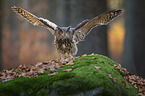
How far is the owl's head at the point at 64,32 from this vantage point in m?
4.33

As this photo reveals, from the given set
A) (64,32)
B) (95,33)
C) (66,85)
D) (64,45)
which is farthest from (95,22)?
(95,33)

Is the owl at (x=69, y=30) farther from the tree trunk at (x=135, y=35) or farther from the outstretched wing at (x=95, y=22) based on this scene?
the tree trunk at (x=135, y=35)

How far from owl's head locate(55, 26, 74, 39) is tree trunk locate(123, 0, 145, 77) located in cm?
643

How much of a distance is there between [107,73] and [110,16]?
146cm

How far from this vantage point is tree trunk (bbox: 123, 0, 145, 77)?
1000 cm

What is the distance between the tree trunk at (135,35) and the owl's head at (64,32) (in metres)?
6.43

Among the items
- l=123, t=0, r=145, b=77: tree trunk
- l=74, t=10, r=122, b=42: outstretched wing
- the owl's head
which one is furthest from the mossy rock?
l=123, t=0, r=145, b=77: tree trunk

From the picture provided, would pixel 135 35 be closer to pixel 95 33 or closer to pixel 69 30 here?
pixel 95 33

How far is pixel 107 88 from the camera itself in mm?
3502

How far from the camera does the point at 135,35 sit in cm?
1017

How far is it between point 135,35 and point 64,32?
22.7 ft

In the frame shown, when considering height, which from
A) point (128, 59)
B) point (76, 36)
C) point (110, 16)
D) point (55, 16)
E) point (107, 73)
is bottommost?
point (128, 59)

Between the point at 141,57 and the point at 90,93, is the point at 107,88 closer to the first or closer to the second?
the point at 90,93

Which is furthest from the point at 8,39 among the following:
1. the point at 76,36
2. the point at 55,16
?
the point at 55,16
